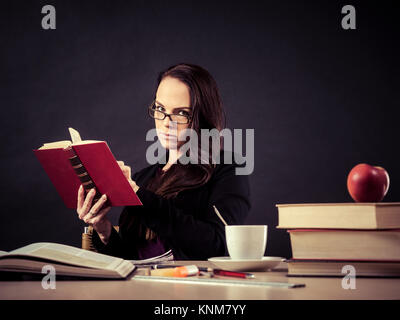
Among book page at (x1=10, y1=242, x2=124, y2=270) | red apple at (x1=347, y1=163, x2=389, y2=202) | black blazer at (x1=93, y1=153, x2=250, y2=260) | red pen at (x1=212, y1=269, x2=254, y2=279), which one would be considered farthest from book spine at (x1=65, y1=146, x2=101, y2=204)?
red apple at (x1=347, y1=163, x2=389, y2=202)

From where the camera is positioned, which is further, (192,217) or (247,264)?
(192,217)

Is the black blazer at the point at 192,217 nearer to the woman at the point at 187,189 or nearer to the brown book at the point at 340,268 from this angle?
the woman at the point at 187,189

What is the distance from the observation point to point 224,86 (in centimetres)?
298

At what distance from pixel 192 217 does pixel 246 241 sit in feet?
2.02

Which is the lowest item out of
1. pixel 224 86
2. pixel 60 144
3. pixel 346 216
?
pixel 346 216

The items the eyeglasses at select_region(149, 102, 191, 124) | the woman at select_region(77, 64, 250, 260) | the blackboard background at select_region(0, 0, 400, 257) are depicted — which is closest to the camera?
the woman at select_region(77, 64, 250, 260)

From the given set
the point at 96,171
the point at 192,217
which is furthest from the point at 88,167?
the point at 192,217

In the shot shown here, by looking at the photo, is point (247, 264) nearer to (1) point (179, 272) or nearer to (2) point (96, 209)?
(1) point (179, 272)

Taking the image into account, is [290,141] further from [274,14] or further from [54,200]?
[54,200]

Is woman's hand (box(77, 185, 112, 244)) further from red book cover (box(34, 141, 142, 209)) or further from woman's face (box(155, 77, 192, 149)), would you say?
woman's face (box(155, 77, 192, 149))

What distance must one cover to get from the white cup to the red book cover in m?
0.39

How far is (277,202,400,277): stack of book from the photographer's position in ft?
2.61

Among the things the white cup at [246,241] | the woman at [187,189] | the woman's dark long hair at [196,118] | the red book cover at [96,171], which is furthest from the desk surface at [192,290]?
the woman's dark long hair at [196,118]
